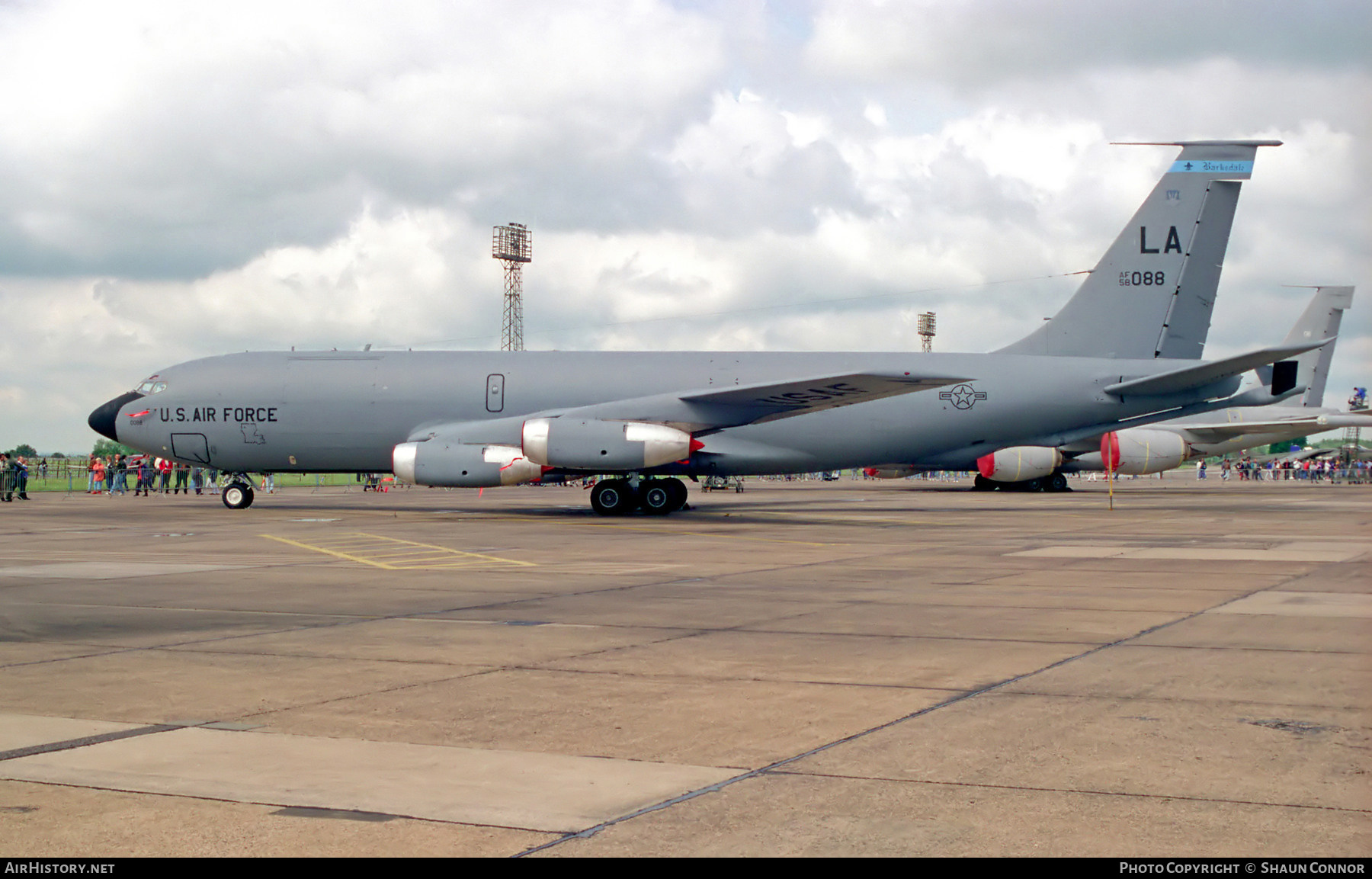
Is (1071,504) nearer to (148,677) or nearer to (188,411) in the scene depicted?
(188,411)

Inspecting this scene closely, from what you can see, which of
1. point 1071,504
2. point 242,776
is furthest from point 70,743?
point 1071,504

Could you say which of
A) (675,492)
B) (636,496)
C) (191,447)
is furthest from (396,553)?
(191,447)

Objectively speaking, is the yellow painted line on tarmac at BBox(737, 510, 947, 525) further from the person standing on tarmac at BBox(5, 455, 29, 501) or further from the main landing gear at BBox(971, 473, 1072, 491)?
the person standing on tarmac at BBox(5, 455, 29, 501)

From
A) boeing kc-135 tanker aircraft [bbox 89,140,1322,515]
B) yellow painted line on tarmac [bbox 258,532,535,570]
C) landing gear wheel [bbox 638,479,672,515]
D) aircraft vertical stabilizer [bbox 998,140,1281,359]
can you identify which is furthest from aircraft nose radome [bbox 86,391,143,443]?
aircraft vertical stabilizer [bbox 998,140,1281,359]

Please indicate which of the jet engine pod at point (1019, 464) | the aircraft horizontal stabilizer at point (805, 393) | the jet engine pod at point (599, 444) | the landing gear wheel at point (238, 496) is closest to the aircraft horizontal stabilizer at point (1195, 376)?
the aircraft horizontal stabilizer at point (805, 393)

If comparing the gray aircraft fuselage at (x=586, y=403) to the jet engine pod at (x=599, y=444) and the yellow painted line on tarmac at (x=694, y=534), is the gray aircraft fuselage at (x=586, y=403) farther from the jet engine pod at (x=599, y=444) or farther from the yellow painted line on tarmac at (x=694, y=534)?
the yellow painted line on tarmac at (x=694, y=534)

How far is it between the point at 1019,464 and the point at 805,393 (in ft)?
74.2

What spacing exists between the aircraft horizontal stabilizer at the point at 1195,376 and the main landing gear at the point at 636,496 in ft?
37.1

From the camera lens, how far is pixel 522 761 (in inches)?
204

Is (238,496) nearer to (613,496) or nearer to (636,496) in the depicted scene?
(613,496)

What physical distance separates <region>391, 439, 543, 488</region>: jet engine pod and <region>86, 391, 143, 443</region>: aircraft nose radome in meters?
8.89

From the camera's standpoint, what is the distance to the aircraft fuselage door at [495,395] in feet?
91.9

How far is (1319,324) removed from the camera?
56.9 metres

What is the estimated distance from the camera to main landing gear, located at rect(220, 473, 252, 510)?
30.5m
